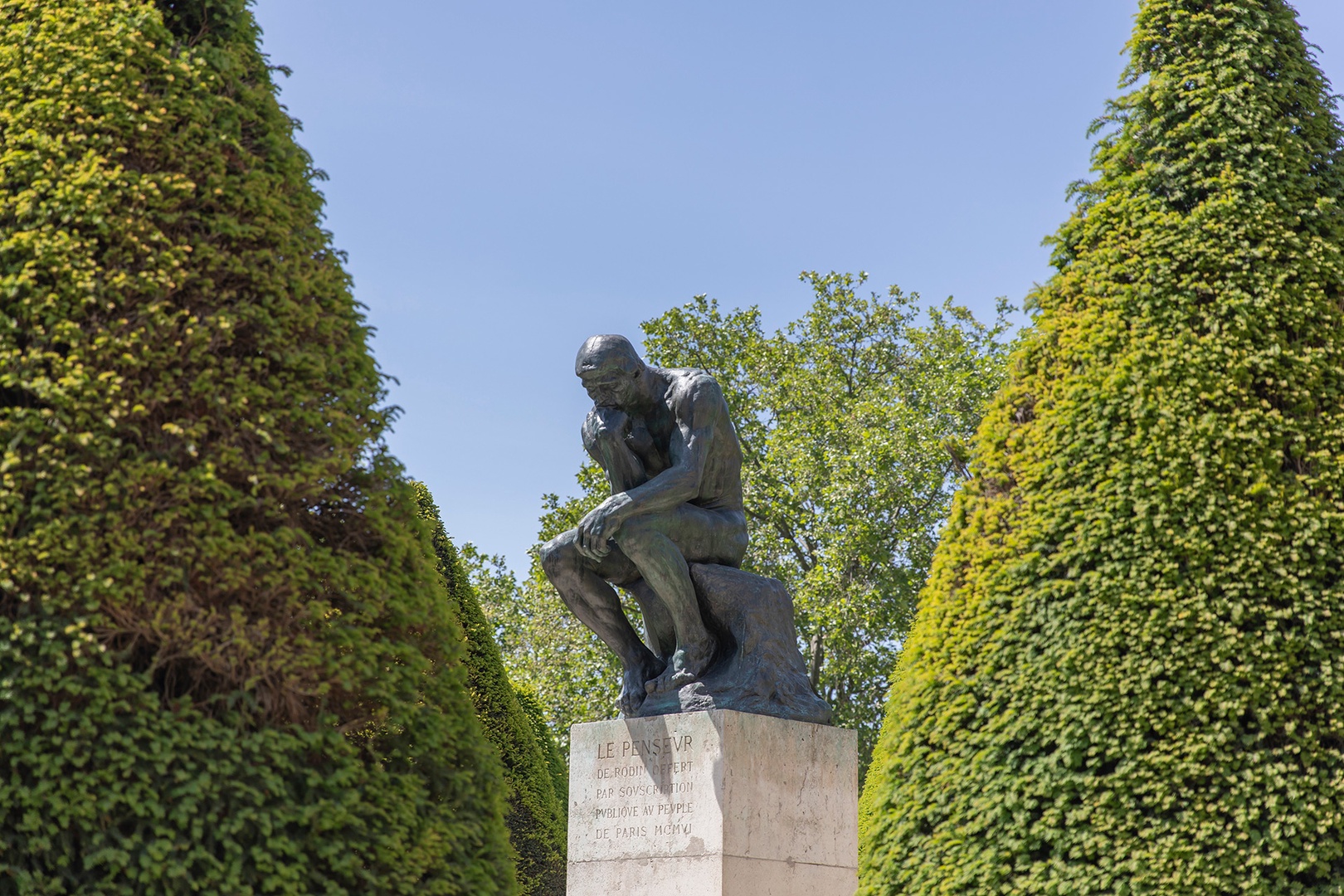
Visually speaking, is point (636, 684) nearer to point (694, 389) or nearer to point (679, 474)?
point (679, 474)

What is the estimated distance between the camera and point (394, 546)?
17.1 ft

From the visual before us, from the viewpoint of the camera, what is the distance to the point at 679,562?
7.95 metres

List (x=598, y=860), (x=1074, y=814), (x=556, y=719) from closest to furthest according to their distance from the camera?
1. (x=1074, y=814)
2. (x=598, y=860)
3. (x=556, y=719)

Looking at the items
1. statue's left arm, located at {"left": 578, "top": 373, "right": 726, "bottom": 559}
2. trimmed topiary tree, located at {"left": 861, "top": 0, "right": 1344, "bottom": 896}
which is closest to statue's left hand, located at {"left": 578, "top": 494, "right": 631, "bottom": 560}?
statue's left arm, located at {"left": 578, "top": 373, "right": 726, "bottom": 559}

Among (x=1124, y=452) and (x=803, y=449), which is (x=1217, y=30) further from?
(x=803, y=449)

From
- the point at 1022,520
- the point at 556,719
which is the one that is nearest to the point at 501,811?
the point at 1022,520

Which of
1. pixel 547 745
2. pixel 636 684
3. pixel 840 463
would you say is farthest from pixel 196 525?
pixel 840 463

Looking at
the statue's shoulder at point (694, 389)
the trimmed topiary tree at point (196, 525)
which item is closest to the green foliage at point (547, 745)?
the statue's shoulder at point (694, 389)

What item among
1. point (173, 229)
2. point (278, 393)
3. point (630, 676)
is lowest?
point (630, 676)

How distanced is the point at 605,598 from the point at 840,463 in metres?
15.5

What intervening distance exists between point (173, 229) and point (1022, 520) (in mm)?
4882

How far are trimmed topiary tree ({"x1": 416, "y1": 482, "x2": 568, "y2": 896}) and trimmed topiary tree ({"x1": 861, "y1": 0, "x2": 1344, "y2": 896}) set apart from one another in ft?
25.0

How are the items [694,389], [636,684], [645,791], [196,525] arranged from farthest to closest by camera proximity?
[636,684], [694,389], [645,791], [196,525]

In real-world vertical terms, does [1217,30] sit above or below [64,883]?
above
